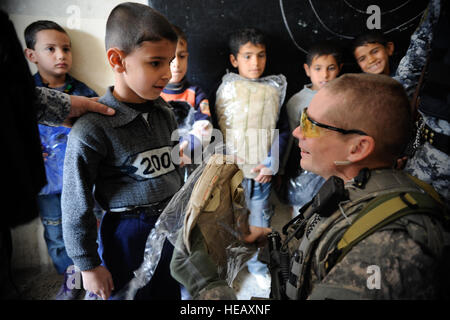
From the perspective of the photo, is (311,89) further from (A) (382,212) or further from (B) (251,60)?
(A) (382,212)

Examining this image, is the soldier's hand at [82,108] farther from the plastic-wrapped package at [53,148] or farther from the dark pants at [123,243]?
the plastic-wrapped package at [53,148]

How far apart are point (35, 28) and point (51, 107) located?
2.52 feet

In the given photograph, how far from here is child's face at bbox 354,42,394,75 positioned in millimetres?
1468

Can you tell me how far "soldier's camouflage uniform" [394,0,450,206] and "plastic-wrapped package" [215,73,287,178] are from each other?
703mm

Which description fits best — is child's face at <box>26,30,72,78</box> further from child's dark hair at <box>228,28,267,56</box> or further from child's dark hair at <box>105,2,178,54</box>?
child's dark hair at <box>228,28,267,56</box>

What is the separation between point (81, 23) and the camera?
1274 mm

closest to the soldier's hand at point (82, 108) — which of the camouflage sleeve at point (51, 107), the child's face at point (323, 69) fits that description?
the camouflage sleeve at point (51, 107)

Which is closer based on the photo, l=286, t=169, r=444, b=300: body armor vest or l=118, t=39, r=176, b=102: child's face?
l=286, t=169, r=444, b=300: body armor vest

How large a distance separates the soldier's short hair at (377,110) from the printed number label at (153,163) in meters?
0.65

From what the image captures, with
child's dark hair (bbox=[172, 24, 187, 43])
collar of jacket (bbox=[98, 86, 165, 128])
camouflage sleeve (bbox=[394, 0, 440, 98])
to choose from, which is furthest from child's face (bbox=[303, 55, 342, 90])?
collar of jacket (bbox=[98, 86, 165, 128])
